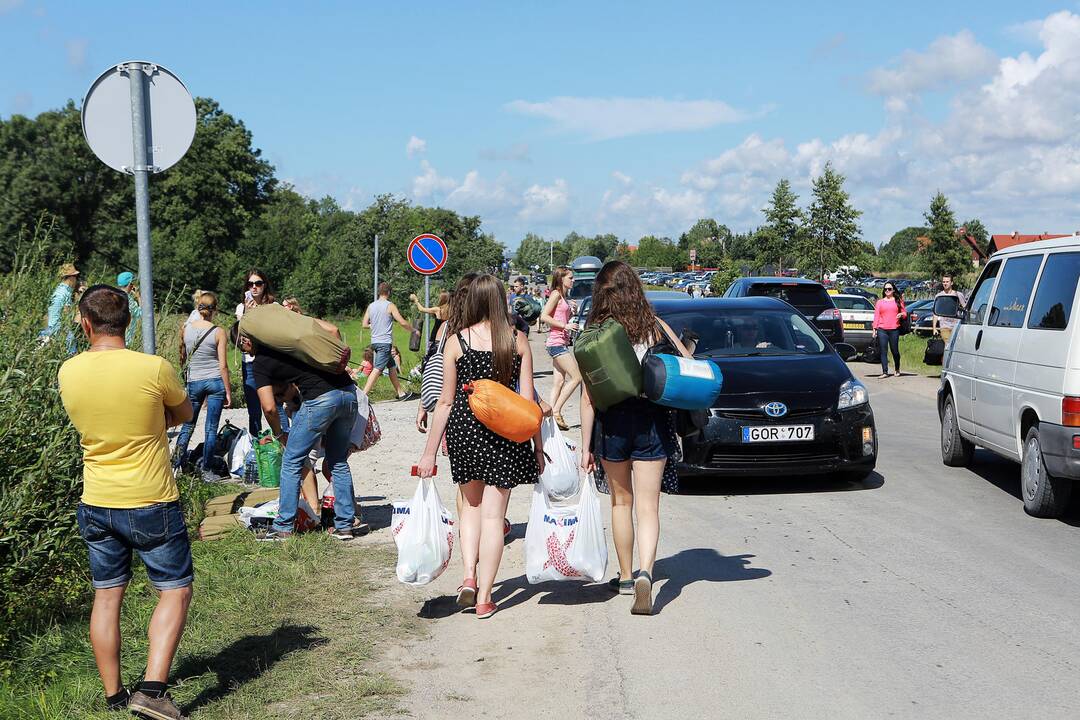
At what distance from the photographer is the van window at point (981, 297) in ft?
31.7

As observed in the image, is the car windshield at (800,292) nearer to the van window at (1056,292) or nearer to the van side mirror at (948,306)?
the van side mirror at (948,306)

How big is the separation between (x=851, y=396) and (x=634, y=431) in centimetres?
380

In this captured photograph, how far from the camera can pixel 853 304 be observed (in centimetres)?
2575

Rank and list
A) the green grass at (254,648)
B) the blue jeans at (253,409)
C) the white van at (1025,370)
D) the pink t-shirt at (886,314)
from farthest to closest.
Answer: the pink t-shirt at (886,314), the blue jeans at (253,409), the white van at (1025,370), the green grass at (254,648)

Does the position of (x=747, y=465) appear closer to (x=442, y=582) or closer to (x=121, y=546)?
(x=442, y=582)

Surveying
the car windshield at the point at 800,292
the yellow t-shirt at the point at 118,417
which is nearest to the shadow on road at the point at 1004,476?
the yellow t-shirt at the point at 118,417

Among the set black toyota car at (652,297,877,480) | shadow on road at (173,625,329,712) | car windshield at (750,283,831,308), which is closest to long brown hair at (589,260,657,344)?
shadow on road at (173,625,329,712)

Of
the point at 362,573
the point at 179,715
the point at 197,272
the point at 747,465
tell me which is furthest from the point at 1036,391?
the point at 197,272

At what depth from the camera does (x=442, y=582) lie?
21.4 feet

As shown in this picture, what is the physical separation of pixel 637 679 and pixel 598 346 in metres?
1.72

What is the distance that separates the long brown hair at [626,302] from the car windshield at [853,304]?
20.6 meters

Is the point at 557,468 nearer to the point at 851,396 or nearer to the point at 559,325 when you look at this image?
the point at 851,396

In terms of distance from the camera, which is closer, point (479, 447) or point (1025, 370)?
point (479, 447)

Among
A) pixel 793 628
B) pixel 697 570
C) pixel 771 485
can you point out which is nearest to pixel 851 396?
pixel 771 485
